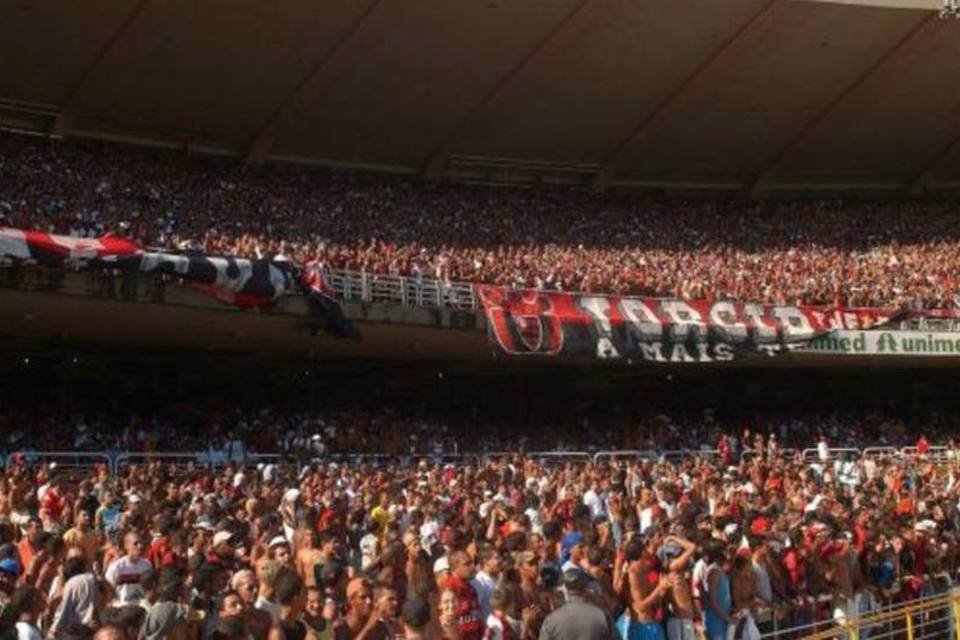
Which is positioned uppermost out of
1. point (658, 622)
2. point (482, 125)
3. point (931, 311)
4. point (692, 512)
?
point (482, 125)

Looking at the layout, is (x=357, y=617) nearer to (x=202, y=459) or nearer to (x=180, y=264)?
(x=202, y=459)

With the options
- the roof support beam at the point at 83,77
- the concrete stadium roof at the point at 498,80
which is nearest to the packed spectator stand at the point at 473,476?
the roof support beam at the point at 83,77

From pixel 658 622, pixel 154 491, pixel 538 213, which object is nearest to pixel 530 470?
pixel 154 491

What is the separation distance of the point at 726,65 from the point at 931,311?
→ 8612 mm

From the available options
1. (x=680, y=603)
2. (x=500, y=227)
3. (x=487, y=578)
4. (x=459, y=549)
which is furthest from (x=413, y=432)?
(x=487, y=578)

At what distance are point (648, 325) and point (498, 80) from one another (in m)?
9.24

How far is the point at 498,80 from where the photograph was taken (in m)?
32.5

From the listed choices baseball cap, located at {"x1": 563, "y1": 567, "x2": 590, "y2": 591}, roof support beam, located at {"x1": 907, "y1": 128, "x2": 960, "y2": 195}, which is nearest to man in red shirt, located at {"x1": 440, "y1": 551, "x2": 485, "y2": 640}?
baseball cap, located at {"x1": 563, "y1": 567, "x2": 590, "y2": 591}

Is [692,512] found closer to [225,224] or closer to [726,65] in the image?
[225,224]

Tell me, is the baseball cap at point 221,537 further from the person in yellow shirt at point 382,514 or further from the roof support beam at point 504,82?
the roof support beam at point 504,82

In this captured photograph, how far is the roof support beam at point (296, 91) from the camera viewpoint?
2903cm

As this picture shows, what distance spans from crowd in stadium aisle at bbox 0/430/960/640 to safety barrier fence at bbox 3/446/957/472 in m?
3.34

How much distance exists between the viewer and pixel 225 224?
28.7 meters

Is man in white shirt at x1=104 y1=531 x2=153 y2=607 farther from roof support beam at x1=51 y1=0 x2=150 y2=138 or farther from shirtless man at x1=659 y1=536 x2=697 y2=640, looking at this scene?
roof support beam at x1=51 y1=0 x2=150 y2=138
